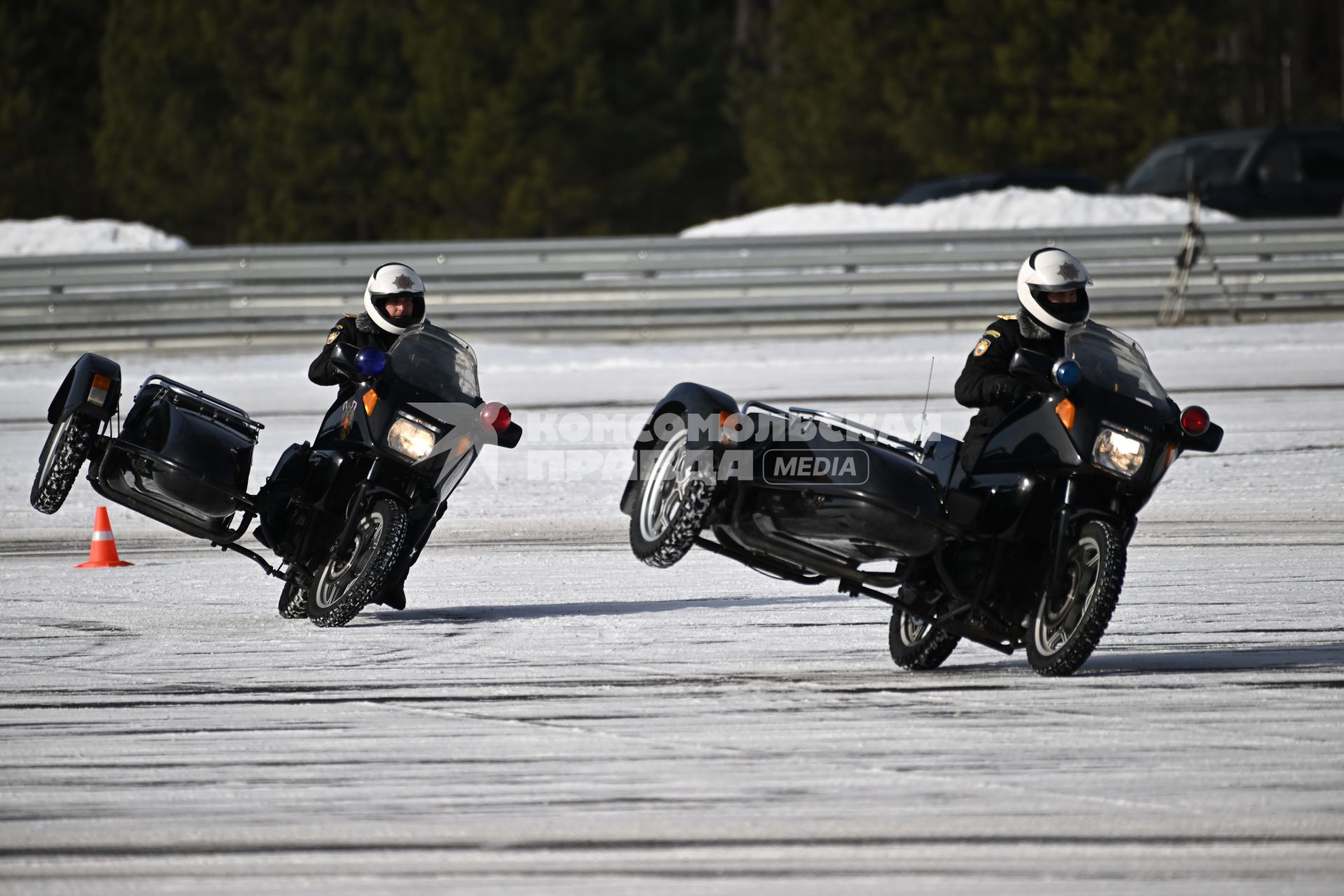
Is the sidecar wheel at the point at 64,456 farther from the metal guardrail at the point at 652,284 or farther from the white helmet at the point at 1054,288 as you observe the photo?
the metal guardrail at the point at 652,284

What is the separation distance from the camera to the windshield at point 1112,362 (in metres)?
6.41

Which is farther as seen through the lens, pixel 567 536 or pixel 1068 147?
pixel 1068 147

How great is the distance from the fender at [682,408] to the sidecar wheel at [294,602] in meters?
2.10

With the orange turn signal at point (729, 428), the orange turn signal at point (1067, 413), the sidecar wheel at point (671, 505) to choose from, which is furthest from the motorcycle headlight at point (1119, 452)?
the sidecar wheel at point (671, 505)

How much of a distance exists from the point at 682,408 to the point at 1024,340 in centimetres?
145

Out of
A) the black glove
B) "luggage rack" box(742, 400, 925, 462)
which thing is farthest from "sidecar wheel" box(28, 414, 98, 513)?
the black glove

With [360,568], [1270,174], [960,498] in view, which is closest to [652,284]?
[1270,174]

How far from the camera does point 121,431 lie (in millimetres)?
8023

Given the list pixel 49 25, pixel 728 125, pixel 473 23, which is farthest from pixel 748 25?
pixel 49 25

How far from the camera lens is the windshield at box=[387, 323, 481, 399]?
7.82m

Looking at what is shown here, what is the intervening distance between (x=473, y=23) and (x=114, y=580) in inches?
1213

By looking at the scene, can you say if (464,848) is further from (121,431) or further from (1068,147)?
(1068,147)

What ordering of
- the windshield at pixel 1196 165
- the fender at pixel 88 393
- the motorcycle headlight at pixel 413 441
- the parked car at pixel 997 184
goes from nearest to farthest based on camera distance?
the motorcycle headlight at pixel 413 441
the fender at pixel 88 393
the windshield at pixel 1196 165
the parked car at pixel 997 184

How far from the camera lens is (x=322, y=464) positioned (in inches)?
320
